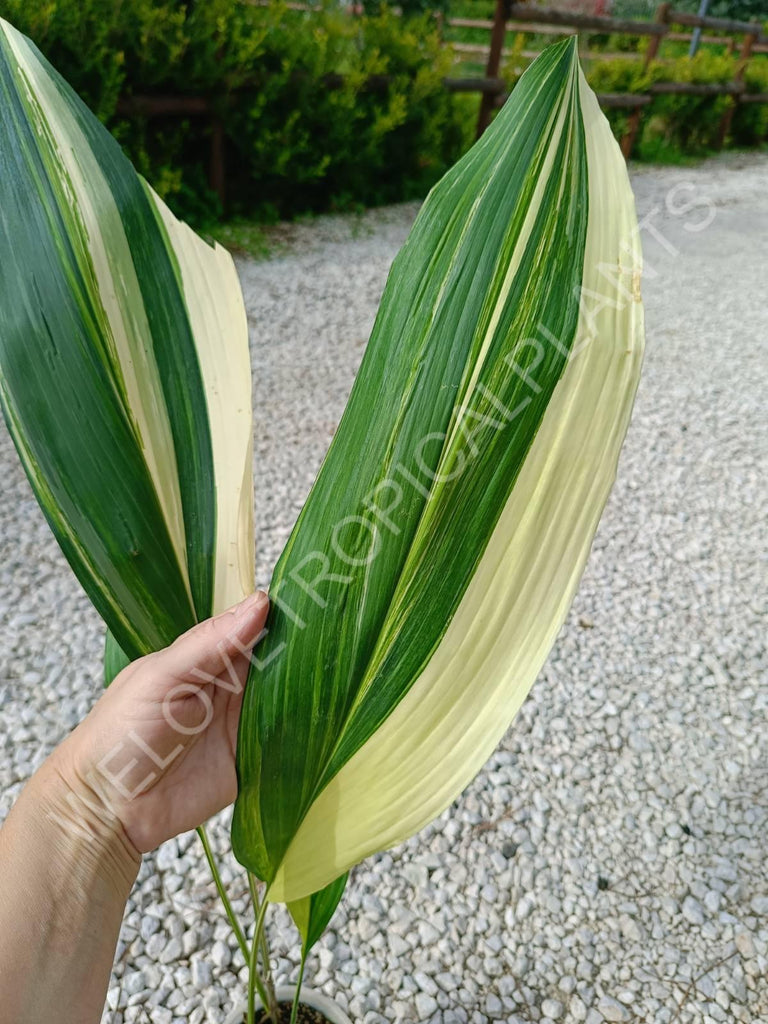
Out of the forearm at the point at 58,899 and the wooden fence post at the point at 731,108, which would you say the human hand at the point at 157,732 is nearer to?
the forearm at the point at 58,899

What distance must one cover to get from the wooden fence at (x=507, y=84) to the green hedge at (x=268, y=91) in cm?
6

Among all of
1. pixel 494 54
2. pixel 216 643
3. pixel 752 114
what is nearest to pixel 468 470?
pixel 216 643

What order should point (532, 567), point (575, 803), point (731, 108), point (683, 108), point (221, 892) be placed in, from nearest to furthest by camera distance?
point (532, 567) < point (221, 892) < point (575, 803) < point (683, 108) < point (731, 108)

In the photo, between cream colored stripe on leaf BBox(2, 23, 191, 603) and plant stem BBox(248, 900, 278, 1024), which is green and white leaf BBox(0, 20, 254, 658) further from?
plant stem BBox(248, 900, 278, 1024)

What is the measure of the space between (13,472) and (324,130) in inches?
98.6

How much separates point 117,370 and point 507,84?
475 centimetres

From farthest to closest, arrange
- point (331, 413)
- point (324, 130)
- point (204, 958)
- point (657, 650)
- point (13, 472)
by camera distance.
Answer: point (324, 130), point (331, 413), point (13, 472), point (657, 650), point (204, 958)

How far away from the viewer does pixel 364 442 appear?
0.50 m

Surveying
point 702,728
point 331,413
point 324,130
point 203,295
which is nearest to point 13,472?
point 331,413

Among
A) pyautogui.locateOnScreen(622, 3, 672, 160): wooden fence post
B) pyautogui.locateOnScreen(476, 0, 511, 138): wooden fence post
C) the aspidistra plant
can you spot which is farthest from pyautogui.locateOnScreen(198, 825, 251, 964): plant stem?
pyautogui.locateOnScreen(622, 3, 672, 160): wooden fence post

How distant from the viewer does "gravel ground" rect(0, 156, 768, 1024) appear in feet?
3.57

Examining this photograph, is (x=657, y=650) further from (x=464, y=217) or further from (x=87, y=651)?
(x=464, y=217)

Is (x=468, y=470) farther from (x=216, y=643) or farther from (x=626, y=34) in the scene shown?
(x=626, y=34)

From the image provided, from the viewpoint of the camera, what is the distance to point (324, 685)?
513 mm
